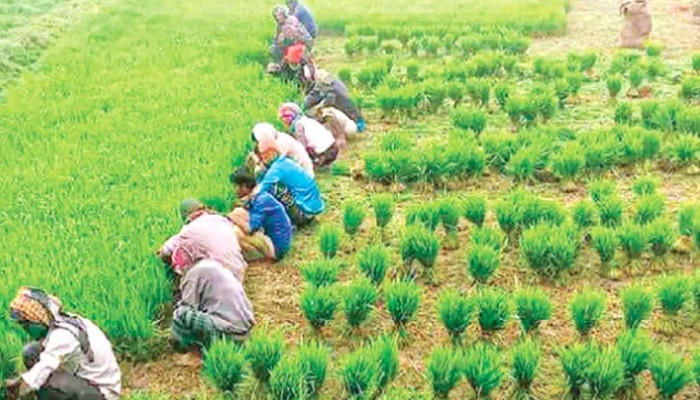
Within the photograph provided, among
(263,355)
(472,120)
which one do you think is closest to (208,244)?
(263,355)

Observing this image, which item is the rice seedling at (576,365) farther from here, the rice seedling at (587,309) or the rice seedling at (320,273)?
the rice seedling at (320,273)

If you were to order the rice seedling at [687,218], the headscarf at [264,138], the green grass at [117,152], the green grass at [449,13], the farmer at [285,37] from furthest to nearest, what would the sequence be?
the green grass at [449,13] < the farmer at [285,37] < the headscarf at [264,138] < the rice seedling at [687,218] < the green grass at [117,152]

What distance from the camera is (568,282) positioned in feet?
19.0

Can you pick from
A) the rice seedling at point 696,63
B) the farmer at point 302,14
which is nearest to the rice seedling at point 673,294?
the rice seedling at point 696,63

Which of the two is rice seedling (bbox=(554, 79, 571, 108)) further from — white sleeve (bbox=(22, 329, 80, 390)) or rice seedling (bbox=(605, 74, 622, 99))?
white sleeve (bbox=(22, 329, 80, 390))

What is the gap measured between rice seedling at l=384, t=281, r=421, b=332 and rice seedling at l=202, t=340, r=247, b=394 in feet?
3.28

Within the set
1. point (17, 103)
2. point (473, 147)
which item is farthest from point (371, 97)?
point (17, 103)

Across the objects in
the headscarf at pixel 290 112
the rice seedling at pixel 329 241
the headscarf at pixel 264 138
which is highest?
the headscarf at pixel 264 138

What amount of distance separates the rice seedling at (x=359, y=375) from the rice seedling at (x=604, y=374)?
0.99 meters

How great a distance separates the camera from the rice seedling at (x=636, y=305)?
16.4 feet

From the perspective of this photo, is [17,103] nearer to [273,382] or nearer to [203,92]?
[203,92]

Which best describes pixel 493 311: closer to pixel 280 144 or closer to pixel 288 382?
pixel 288 382

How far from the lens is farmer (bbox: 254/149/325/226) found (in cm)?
659

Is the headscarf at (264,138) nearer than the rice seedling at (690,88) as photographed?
Yes
